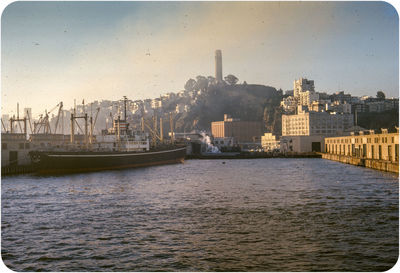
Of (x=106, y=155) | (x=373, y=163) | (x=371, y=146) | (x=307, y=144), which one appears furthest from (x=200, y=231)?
(x=307, y=144)

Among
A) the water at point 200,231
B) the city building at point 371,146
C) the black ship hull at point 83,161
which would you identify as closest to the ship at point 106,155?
the black ship hull at point 83,161

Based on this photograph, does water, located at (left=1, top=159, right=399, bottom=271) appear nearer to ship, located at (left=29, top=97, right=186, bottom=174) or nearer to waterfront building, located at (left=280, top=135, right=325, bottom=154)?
ship, located at (left=29, top=97, right=186, bottom=174)

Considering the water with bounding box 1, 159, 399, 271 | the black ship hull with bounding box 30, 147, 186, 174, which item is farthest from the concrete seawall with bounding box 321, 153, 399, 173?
the black ship hull with bounding box 30, 147, 186, 174

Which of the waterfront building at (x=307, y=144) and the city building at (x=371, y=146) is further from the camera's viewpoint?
the waterfront building at (x=307, y=144)

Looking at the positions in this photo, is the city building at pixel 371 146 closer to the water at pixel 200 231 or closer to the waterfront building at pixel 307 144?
the waterfront building at pixel 307 144

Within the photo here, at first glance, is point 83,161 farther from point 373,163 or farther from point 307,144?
point 307,144

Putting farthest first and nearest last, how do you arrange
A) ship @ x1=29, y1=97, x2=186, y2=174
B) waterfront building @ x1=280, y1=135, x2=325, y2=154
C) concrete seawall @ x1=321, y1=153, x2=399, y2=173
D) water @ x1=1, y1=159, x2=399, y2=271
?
waterfront building @ x1=280, y1=135, x2=325, y2=154
ship @ x1=29, y1=97, x2=186, y2=174
concrete seawall @ x1=321, y1=153, x2=399, y2=173
water @ x1=1, y1=159, x2=399, y2=271
